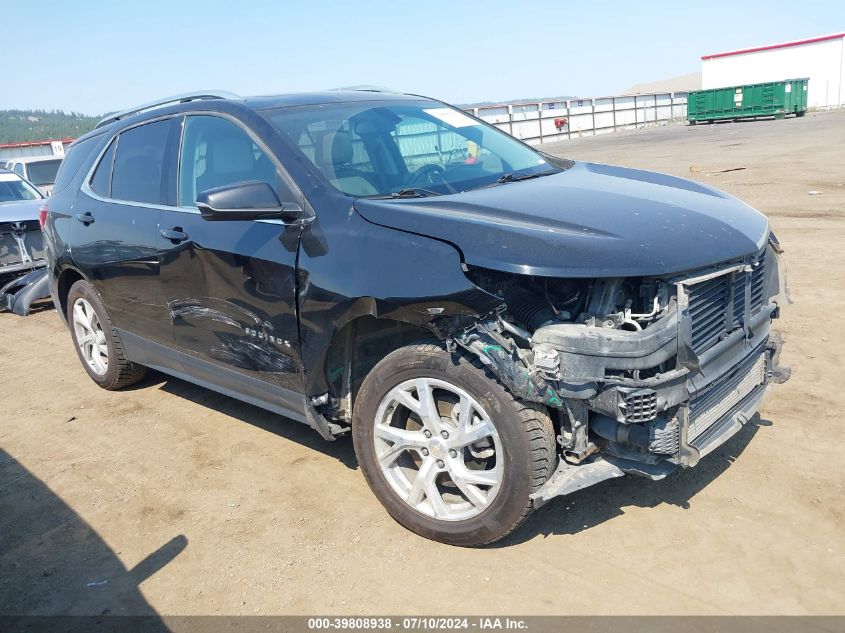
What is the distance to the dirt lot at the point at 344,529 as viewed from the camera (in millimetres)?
→ 3033

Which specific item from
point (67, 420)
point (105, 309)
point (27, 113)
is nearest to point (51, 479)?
point (67, 420)

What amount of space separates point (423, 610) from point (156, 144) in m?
3.22

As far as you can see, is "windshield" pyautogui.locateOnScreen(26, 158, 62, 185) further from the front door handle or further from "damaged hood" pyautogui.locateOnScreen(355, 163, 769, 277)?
"damaged hood" pyautogui.locateOnScreen(355, 163, 769, 277)

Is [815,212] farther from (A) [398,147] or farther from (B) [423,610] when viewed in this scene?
(B) [423,610]

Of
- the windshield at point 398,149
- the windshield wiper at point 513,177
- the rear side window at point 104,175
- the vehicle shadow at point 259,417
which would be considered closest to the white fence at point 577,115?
the vehicle shadow at point 259,417

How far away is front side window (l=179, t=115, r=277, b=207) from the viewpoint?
3.92 m

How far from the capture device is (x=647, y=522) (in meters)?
3.44

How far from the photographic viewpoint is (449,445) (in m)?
3.25

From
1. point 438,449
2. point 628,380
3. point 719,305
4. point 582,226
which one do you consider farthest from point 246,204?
point 719,305

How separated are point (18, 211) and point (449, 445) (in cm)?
819

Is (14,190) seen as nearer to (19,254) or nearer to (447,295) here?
(19,254)

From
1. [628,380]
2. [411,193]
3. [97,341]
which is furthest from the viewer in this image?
[97,341]

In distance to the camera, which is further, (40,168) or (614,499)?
(40,168)

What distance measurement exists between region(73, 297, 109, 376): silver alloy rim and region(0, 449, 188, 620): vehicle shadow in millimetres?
1621
